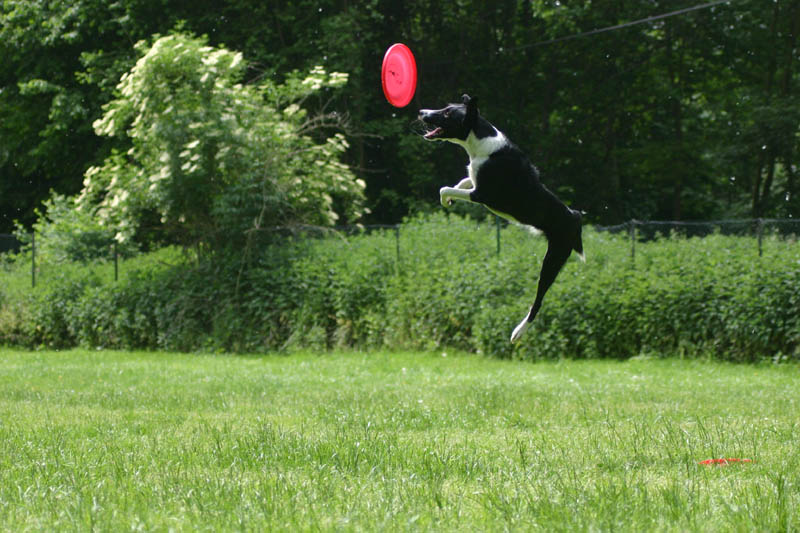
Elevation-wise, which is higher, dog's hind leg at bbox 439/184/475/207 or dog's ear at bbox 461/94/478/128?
dog's ear at bbox 461/94/478/128

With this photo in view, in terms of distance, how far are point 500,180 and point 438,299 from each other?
34.2 feet

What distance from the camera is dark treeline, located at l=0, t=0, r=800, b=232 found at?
2202 cm

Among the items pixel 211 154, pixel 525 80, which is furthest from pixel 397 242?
pixel 525 80

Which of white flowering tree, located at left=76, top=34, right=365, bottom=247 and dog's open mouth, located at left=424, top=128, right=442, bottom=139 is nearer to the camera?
dog's open mouth, located at left=424, top=128, right=442, bottom=139

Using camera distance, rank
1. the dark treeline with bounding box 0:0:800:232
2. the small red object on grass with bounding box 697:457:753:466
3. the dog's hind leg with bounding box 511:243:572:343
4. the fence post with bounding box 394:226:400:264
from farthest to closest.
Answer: the dark treeline with bounding box 0:0:800:232
the fence post with bounding box 394:226:400:264
the small red object on grass with bounding box 697:457:753:466
the dog's hind leg with bounding box 511:243:572:343

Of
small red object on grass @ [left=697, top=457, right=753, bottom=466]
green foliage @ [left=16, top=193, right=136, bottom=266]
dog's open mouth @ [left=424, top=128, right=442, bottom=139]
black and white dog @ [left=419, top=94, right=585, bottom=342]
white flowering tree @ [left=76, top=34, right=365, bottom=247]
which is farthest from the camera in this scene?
green foliage @ [left=16, top=193, right=136, bottom=266]

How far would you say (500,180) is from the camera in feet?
12.8

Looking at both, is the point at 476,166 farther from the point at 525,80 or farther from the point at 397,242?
the point at 525,80

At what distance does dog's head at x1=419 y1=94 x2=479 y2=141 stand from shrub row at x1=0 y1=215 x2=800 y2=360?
9089 millimetres

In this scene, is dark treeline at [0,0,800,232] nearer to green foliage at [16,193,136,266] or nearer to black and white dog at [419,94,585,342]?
green foliage at [16,193,136,266]

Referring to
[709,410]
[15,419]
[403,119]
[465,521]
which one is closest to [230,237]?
[403,119]

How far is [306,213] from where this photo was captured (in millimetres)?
16641

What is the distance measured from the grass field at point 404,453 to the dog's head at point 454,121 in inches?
69.3

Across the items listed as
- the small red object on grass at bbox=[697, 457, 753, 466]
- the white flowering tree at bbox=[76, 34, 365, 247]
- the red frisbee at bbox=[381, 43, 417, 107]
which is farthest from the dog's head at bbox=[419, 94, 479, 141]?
the white flowering tree at bbox=[76, 34, 365, 247]
